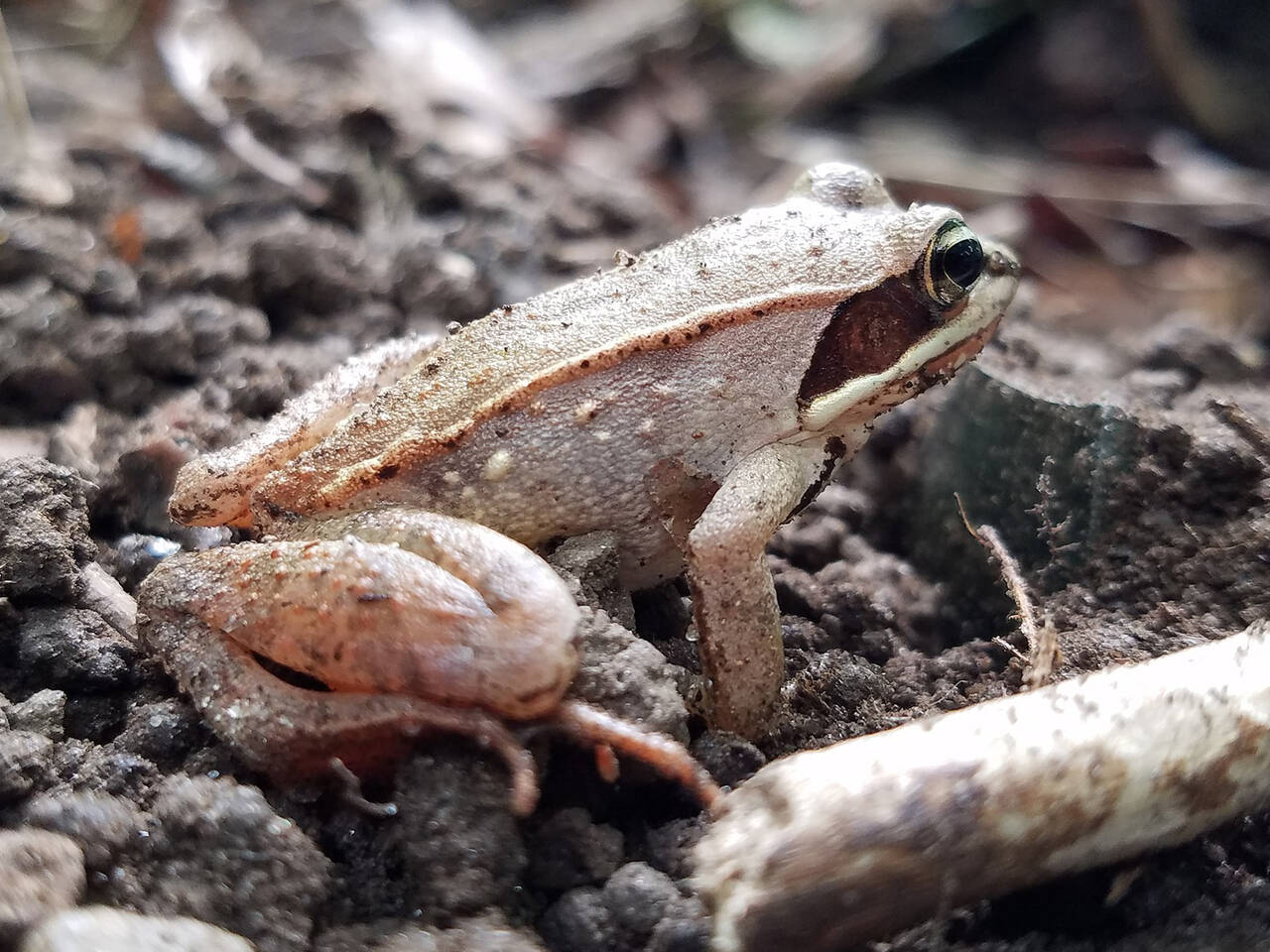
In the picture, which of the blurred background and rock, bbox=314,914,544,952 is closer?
rock, bbox=314,914,544,952

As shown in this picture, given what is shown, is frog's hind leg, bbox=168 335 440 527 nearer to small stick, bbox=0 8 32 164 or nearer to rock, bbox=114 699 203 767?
rock, bbox=114 699 203 767

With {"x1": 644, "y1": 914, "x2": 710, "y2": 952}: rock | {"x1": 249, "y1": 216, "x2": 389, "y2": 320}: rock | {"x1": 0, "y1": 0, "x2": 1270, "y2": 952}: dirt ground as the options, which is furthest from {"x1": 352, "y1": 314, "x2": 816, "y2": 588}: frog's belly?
Result: {"x1": 249, "y1": 216, "x2": 389, "y2": 320}: rock

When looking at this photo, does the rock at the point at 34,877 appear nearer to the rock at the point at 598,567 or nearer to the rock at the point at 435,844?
the rock at the point at 435,844

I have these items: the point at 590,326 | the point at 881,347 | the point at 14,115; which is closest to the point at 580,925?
the point at 590,326

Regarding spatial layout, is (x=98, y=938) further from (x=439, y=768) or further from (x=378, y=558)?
(x=378, y=558)

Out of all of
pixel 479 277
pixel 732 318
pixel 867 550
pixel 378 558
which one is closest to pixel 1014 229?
pixel 867 550

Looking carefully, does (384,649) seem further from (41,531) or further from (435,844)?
(41,531)
